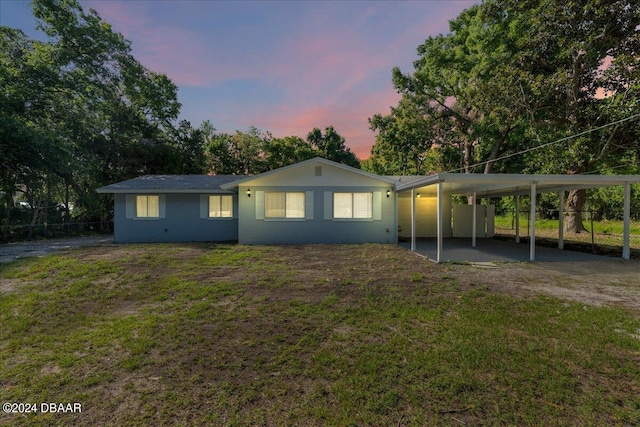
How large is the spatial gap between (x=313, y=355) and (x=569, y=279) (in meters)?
6.41

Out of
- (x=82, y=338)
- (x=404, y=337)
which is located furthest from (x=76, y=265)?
(x=404, y=337)

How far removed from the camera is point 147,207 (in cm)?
1234

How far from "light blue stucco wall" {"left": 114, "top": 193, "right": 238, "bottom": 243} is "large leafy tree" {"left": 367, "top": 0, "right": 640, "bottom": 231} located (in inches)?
561

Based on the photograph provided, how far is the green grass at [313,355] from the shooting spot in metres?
2.26

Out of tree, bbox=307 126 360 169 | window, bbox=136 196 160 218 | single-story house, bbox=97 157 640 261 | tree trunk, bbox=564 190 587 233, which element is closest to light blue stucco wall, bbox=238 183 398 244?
single-story house, bbox=97 157 640 261

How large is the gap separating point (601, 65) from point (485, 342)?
1693 cm

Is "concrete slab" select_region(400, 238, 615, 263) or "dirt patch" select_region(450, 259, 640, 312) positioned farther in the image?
"concrete slab" select_region(400, 238, 615, 263)

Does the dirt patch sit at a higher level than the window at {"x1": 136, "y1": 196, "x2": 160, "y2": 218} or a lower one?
lower

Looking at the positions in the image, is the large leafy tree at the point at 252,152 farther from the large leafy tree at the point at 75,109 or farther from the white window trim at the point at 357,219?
the white window trim at the point at 357,219

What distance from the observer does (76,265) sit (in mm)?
7367

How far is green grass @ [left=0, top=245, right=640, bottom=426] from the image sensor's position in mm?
2264

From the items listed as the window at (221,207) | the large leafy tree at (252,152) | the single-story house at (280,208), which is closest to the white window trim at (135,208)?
the single-story house at (280,208)

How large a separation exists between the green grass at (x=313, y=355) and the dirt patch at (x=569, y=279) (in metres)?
0.61

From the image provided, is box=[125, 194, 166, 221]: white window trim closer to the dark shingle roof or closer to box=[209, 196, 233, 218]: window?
the dark shingle roof
